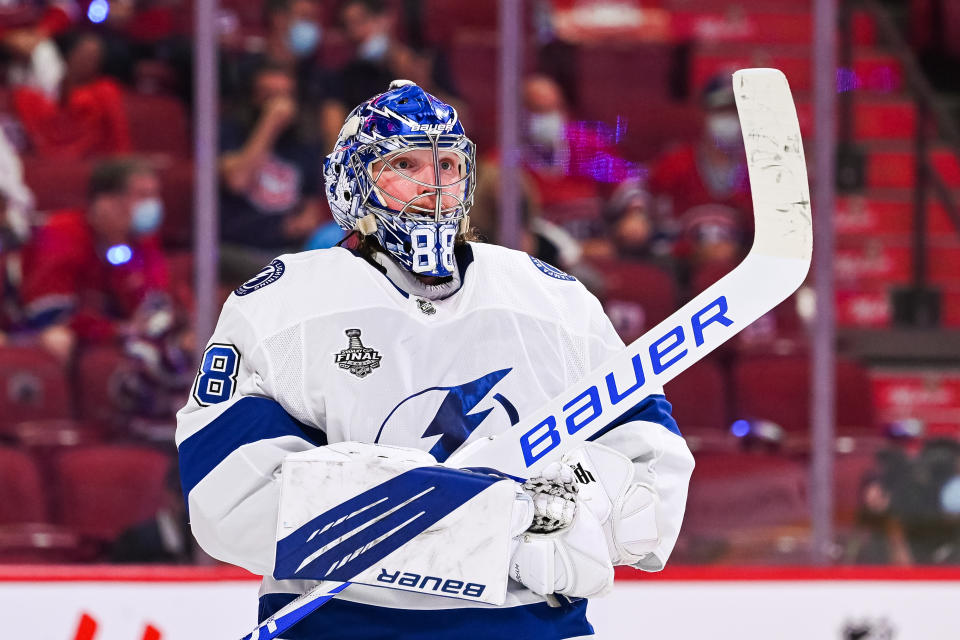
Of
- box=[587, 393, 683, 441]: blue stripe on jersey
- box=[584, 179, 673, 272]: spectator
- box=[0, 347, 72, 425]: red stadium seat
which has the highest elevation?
box=[587, 393, 683, 441]: blue stripe on jersey

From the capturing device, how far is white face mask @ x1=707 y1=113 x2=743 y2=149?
4.04m

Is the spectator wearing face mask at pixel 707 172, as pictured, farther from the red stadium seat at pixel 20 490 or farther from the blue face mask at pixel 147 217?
the red stadium seat at pixel 20 490

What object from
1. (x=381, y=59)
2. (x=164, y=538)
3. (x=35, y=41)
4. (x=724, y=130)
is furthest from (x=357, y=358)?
(x=35, y=41)

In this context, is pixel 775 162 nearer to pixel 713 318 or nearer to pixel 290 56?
pixel 713 318

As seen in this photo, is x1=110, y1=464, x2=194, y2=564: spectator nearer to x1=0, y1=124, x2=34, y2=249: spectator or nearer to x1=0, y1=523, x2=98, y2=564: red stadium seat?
x1=0, y1=523, x2=98, y2=564: red stadium seat

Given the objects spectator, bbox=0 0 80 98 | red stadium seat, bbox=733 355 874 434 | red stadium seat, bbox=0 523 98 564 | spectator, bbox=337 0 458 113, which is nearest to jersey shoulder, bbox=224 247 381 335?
red stadium seat, bbox=0 523 98 564

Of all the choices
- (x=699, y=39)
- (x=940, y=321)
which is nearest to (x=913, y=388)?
(x=940, y=321)

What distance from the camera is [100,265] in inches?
140

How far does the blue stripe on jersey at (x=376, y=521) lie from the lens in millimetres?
1605

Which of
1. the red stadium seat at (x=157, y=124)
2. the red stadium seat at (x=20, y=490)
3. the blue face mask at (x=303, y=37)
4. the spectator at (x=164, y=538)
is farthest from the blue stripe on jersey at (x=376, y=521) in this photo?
the blue face mask at (x=303, y=37)

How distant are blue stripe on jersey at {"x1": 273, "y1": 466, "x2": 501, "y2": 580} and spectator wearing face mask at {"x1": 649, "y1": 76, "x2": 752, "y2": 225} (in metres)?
2.29

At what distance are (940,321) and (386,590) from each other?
2502mm

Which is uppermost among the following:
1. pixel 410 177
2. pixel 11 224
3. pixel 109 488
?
pixel 410 177

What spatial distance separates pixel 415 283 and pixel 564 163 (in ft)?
6.85
